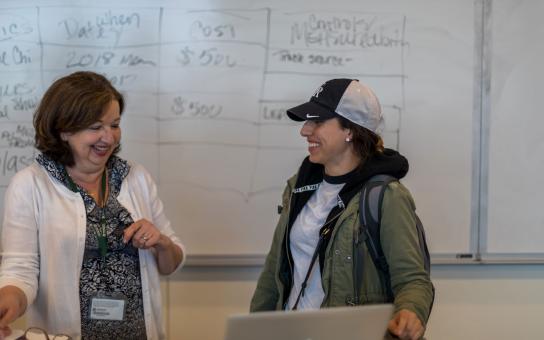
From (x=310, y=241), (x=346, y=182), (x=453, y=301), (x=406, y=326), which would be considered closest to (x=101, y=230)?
(x=310, y=241)

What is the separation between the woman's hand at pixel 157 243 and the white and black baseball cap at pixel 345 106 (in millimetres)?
503

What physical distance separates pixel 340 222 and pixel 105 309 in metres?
0.68

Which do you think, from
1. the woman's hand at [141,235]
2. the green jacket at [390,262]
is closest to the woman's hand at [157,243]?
the woman's hand at [141,235]

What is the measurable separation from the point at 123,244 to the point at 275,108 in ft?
3.12

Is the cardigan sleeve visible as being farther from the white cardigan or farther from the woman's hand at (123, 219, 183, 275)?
the woman's hand at (123, 219, 183, 275)

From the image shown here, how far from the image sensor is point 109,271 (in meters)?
1.56

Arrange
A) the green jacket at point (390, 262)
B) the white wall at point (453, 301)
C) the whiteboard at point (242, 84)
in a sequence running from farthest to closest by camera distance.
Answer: the white wall at point (453, 301), the whiteboard at point (242, 84), the green jacket at point (390, 262)

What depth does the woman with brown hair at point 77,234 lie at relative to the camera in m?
1.50

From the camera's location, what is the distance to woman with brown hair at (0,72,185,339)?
150cm

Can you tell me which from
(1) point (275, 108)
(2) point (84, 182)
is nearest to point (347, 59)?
(1) point (275, 108)

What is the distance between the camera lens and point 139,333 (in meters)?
1.58

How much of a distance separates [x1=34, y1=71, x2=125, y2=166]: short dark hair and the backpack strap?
2.49 ft

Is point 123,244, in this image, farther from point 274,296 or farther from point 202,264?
point 202,264

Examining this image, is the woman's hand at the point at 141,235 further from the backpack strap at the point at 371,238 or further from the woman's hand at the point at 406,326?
the woman's hand at the point at 406,326
